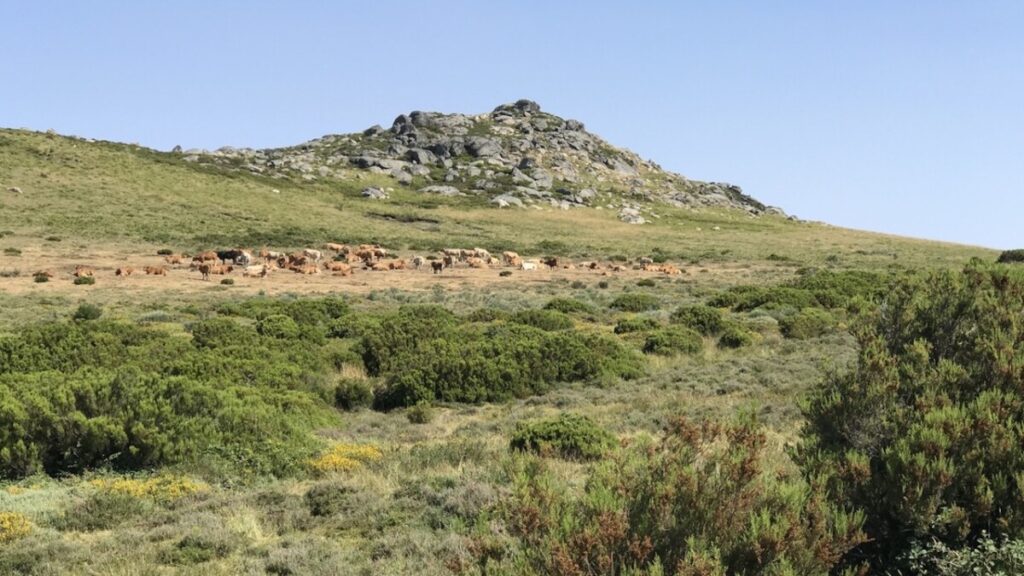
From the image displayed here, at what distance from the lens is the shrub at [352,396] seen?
661 inches

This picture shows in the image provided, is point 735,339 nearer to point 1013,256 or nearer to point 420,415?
point 420,415

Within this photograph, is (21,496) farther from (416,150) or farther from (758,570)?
(416,150)

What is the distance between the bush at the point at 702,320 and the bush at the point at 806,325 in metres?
1.98

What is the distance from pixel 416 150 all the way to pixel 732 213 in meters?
60.6

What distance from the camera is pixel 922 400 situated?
6547 millimetres

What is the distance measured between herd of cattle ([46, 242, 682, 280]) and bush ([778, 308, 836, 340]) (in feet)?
80.8

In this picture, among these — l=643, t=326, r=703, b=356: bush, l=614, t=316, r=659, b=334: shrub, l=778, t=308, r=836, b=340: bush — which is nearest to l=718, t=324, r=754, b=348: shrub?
l=643, t=326, r=703, b=356: bush

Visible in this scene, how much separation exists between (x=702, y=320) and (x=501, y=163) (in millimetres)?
122812

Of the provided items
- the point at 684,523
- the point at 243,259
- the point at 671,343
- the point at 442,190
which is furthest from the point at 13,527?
the point at 442,190

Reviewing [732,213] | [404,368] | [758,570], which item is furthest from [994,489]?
[732,213]

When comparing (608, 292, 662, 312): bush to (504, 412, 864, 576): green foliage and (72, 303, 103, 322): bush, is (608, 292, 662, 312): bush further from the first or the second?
(504, 412, 864, 576): green foliage

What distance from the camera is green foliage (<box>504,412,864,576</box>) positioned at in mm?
4398

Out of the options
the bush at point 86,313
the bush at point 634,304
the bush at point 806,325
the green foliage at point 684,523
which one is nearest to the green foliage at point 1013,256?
the bush at point 634,304

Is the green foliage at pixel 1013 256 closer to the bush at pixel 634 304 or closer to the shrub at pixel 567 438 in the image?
the bush at pixel 634 304
